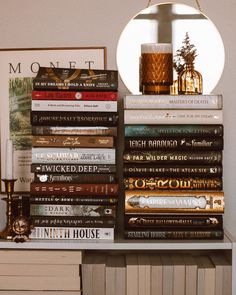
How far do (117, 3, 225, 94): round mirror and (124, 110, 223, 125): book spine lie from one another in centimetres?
28

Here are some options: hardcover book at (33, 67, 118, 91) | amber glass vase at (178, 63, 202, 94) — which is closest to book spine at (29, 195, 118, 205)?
hardcover book at (33, 67, 118, 91)

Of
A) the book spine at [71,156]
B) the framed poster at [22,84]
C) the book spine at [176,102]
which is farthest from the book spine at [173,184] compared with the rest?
the framed poster at [22,84]

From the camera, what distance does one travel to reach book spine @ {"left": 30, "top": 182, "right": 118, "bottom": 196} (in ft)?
5.80

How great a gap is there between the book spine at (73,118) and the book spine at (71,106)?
0.5 inches

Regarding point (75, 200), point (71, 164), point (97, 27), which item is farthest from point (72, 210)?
point (97, 27)

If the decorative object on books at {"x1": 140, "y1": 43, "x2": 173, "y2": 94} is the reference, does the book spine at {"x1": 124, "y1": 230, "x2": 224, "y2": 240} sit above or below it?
below

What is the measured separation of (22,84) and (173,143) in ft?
2.07

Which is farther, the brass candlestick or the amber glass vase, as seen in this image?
the amber glass vase

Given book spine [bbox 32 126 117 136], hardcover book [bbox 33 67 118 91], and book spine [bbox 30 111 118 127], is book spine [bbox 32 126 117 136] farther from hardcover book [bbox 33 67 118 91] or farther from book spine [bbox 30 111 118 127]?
hardcover book [bbox 33 67 118 91]

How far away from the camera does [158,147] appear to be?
1750 millimetres

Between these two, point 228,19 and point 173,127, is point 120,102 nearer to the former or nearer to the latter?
point 173,127

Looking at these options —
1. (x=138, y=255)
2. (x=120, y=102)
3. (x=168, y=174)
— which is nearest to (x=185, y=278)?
(x=138, y=255)

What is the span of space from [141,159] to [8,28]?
28.7 inches

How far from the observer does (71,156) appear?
5.82 feet
